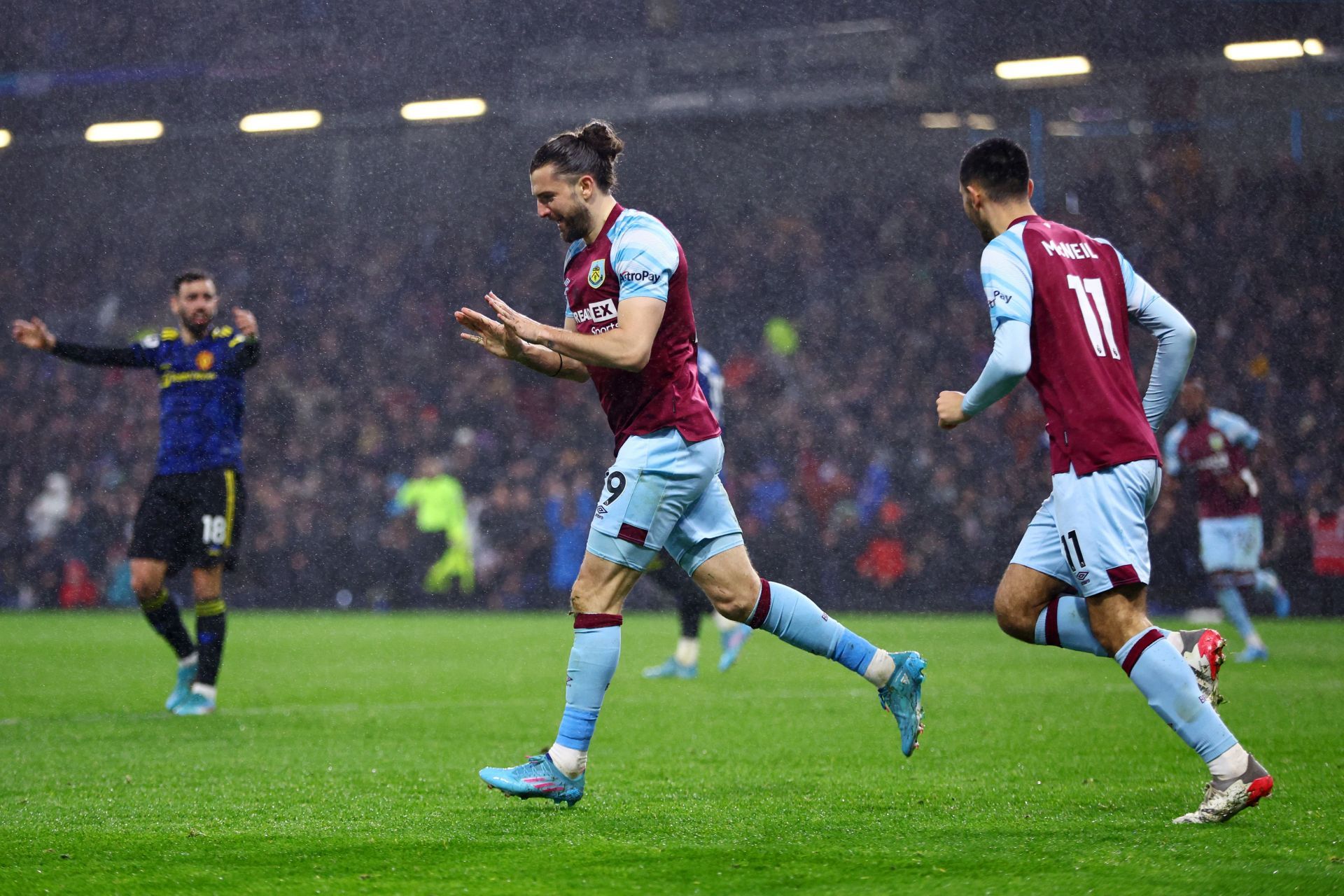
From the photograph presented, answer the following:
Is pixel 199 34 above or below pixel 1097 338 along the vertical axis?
above

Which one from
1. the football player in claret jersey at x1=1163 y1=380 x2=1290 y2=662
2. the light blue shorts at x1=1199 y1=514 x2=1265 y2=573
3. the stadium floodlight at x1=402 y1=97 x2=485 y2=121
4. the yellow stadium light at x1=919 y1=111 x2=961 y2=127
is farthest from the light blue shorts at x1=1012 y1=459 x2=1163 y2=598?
the yellow stadium light at x1=919 y1=111 x2=961 y2=127

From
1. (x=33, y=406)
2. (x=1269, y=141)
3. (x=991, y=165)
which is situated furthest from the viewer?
(x=33, y=406)

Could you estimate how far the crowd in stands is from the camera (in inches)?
746

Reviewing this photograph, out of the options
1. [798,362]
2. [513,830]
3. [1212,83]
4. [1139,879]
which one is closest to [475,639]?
[798,362]

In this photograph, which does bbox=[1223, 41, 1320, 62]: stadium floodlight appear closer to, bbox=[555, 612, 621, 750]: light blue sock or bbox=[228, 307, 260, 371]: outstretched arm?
bbox=[228, 307, 260, 371]: outstretched arm

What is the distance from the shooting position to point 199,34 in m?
19.6

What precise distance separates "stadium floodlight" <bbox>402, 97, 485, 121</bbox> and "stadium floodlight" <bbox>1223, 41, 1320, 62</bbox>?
34.9 ft

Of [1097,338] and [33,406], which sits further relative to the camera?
[33,406]

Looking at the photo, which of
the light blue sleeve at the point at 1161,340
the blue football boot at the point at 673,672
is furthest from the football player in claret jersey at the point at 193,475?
the light blue sleeve at the point at 1161,340

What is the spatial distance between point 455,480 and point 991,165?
1680cm

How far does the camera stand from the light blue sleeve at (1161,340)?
14.9 ft

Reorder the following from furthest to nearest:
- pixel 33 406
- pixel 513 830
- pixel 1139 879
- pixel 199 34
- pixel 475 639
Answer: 1. pixel 33 406
2. pixel 199 34
3. pixel 475 639
4. pixel 513 830
5. pixel 1139 879

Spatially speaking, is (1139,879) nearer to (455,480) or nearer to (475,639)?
(475,639)

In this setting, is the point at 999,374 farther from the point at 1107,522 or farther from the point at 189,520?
the point at 189,520
